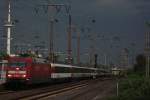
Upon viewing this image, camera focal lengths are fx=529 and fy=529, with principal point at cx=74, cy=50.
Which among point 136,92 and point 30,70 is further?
point 30,70

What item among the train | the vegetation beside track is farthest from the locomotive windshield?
the vegetation beside track

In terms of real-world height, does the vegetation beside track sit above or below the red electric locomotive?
below

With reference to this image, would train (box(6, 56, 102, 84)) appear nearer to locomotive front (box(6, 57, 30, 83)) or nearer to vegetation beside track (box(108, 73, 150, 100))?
locomotive front (box(6, 57, 30, 83))

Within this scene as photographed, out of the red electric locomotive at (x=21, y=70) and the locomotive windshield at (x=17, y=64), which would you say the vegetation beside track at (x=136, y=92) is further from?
the locomotive windshield at (x=17, y=64)

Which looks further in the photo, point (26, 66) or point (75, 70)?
point (75, 70)

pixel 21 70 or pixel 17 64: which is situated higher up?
pixel 17 64

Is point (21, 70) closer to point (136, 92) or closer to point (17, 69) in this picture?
point (17, 69)

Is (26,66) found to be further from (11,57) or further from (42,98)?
(42,98)

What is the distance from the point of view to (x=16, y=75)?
167 feet

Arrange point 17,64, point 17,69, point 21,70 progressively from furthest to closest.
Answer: point 17,64 < point 21,70 < point 17,69

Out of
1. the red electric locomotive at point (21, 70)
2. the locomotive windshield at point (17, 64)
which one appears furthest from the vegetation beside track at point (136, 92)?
the locomotive windshield at point (17, 64)

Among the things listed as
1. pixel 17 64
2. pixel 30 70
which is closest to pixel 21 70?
pixel 17 64

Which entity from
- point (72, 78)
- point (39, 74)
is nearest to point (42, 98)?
point (39, 74)

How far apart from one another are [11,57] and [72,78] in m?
35.2
